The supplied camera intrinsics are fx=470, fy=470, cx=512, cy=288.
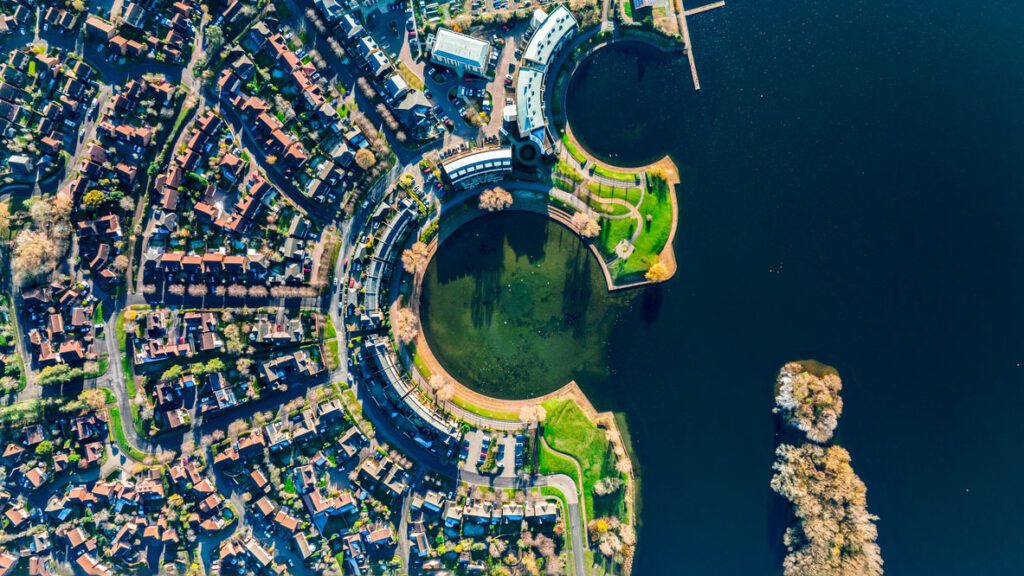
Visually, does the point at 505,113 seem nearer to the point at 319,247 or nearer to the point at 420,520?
the point at 319,247

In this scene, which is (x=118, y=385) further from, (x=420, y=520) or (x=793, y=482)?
(x=793, y=482)

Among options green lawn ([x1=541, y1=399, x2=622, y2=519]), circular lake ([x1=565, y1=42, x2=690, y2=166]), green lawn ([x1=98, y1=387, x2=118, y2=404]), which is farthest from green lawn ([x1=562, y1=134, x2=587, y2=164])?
green lawn ([x1=98, y1=387, x2=118, y2=404])

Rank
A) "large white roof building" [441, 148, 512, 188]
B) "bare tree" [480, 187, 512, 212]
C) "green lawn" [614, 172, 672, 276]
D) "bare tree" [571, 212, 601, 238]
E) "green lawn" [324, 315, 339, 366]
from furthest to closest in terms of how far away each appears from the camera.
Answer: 1. "green lawn" [614, 172, 672, 276]
2. "green lawn" [324, 315, 339, 366]
3. "bare tree" [571, 212, 601, 238]
4. "bare tree" [480, 187, 512, 212]
5. "large white roof building" [441, 148, 512, 188]

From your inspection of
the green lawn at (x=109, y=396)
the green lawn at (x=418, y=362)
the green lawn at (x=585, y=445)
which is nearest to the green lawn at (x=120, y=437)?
the green lawn at (x=109, y=396)

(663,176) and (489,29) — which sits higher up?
(489,29)

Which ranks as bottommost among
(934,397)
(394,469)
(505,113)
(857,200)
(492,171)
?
(394,469)

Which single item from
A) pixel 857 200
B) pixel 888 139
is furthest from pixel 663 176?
pixel 888 139

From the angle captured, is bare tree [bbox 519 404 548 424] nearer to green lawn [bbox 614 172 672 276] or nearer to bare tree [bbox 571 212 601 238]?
green lawn [bbox 614 172 672 276]
